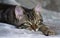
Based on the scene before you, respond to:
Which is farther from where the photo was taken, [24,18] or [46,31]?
[24,18]

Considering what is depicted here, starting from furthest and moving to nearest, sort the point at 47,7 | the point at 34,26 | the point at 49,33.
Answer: the point at 47,7, the point at 34,26, the point at 49,33

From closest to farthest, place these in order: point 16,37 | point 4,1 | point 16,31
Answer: point 16,37
point 16,31
point 4,1

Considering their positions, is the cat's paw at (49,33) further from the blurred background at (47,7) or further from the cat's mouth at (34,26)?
the blurred background at (47,7)

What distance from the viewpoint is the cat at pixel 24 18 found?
1.80 m

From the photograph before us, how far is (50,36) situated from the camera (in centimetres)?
162

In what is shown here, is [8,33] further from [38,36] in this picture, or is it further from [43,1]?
[43,1]

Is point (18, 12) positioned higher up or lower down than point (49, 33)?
higher up

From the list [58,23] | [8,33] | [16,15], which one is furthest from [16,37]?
[58,23]

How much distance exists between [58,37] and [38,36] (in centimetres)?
17

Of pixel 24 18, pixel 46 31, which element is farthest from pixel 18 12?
pixel 46 31

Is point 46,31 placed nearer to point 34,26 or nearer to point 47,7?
point 34,26

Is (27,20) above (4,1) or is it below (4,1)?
below

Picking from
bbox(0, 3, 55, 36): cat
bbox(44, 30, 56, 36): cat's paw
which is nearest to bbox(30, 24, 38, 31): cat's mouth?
bbox(0, 3, 55, 36): cat

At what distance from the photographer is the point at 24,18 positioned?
74.6 inches
